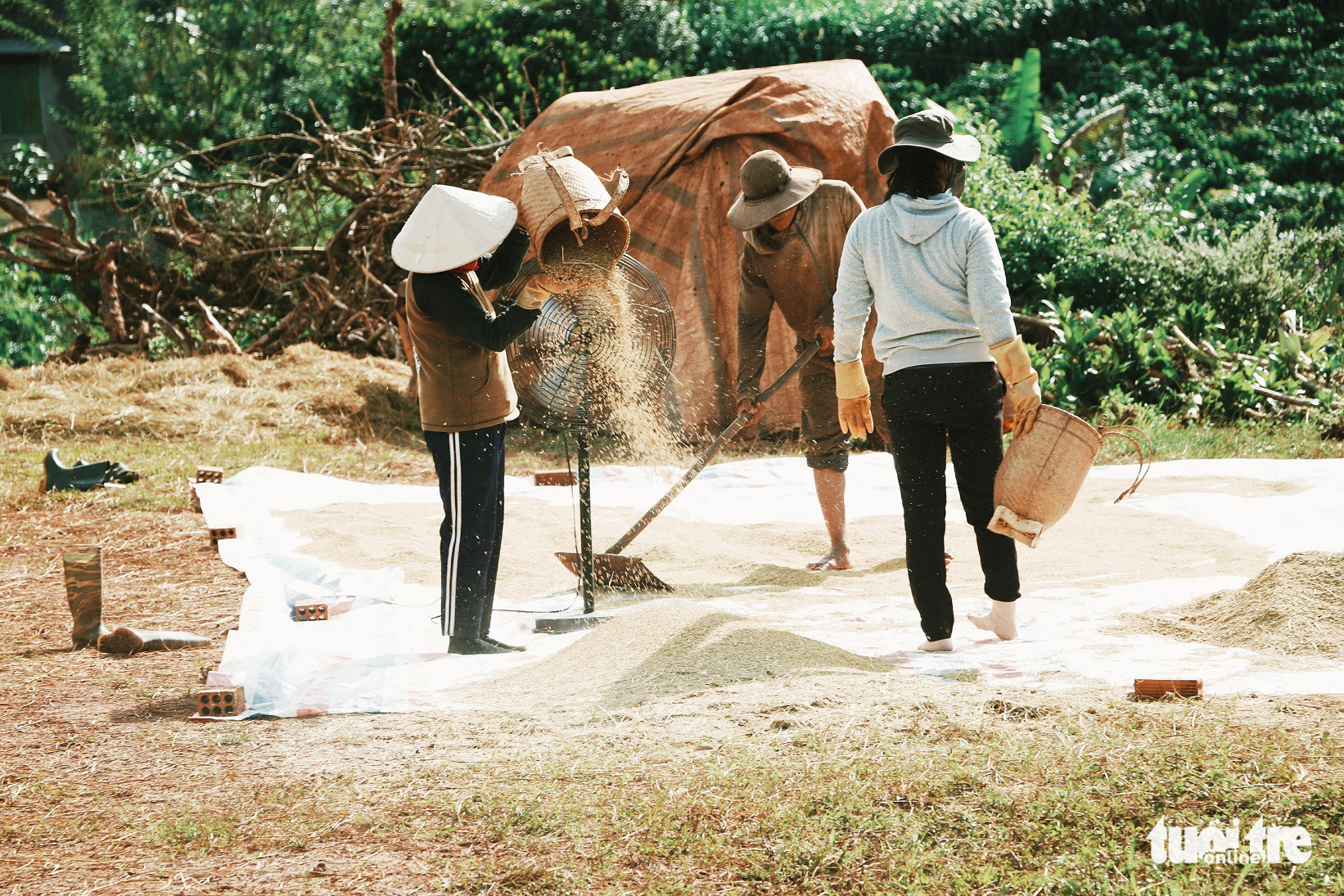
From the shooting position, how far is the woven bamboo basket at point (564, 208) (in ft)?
11.6

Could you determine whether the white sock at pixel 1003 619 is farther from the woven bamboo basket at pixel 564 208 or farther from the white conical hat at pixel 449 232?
the white conical hat at pixel 449 232

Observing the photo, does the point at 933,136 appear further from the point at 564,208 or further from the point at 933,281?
the point at 564,208

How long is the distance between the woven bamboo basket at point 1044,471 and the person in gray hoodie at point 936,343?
0.24ft

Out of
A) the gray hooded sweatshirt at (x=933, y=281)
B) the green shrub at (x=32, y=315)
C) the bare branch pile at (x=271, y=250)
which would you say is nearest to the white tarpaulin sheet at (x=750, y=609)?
the gray hooded sweatshirt at (x=933, y=281)

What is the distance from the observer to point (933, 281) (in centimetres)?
332

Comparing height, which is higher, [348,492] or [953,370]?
[953,370]

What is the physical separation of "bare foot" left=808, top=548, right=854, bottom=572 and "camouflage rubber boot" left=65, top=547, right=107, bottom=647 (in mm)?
2678

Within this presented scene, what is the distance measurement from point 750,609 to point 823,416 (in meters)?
0.99

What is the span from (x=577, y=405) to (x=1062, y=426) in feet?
5.31

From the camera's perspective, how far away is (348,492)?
6.11 m

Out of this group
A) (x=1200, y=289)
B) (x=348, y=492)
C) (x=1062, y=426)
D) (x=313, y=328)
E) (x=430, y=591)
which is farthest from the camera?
(x=313, y=328)

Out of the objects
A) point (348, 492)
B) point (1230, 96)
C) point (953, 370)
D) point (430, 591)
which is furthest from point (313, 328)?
point (1230, 96)

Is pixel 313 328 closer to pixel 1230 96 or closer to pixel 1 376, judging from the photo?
pixel 1 376

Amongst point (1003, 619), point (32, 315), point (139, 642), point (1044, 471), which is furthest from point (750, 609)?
point (32, 315)
